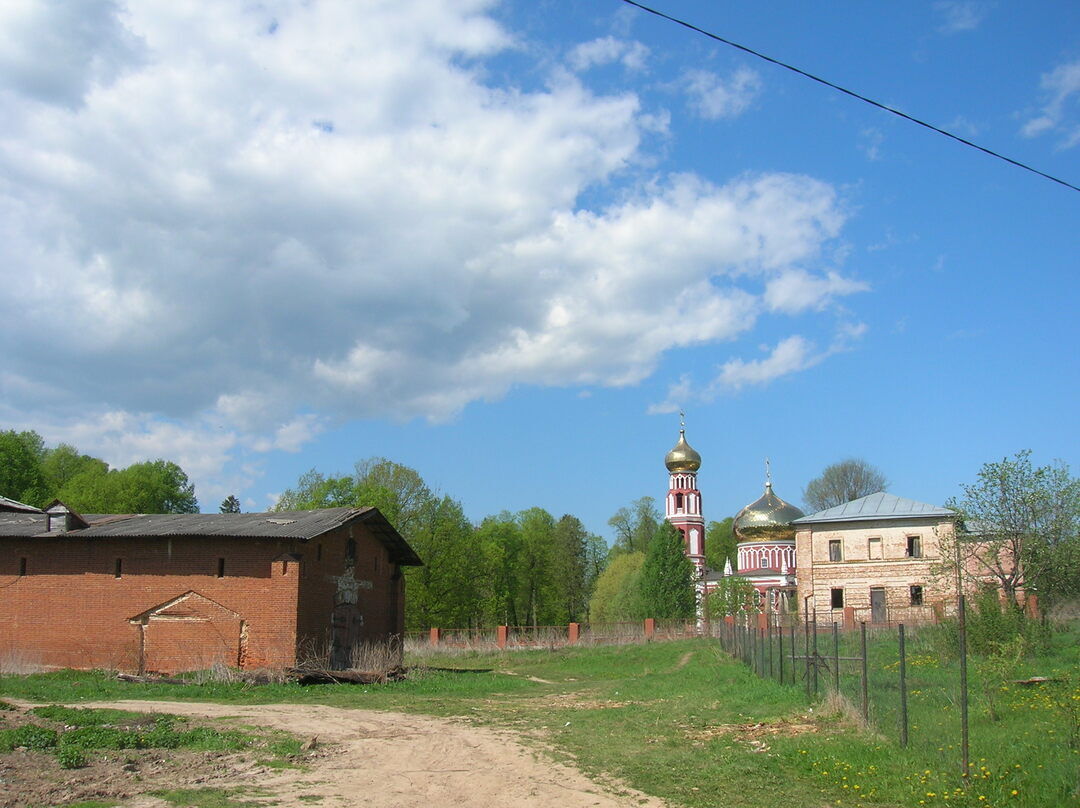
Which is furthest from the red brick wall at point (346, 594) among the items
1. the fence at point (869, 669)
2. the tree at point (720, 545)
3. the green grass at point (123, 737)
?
the tree at point (720, 545)

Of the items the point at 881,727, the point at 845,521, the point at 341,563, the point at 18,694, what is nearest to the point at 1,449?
the point at 341,563

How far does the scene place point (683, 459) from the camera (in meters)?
73.9

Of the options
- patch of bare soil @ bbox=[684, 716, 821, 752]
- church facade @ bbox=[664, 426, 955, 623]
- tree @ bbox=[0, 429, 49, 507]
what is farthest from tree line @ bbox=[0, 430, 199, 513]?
patch of bare soil @ bbox=[684, 716, 821, 752]

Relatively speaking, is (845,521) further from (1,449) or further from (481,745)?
(1,449)

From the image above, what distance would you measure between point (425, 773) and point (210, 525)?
1977 cm

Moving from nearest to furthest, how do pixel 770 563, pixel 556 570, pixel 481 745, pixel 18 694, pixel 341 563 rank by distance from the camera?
pixel 481 745, pixel 18 694, pixel 341 563, pixel 770 563, pixel 556 570

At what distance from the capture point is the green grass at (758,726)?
1036 centimetres

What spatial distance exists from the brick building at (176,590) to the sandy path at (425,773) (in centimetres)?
1047

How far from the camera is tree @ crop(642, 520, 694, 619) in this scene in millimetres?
59438

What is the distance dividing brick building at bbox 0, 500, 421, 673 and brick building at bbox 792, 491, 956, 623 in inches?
1240

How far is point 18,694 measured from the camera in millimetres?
21281

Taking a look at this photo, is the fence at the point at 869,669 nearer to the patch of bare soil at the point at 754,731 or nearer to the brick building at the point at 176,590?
the patch of bare soil at the point at 754,731

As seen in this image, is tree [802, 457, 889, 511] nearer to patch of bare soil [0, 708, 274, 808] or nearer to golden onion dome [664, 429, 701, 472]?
golden onion dome [664, 429, 701, 472]

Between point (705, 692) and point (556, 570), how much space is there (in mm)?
57732
